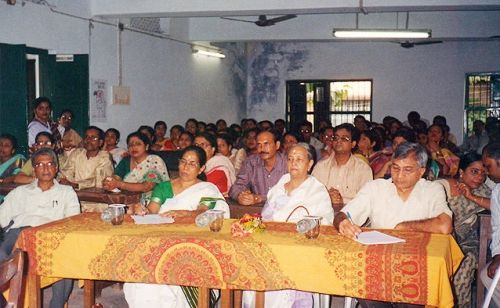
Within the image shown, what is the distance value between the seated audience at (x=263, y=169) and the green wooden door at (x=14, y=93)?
2.98 metres

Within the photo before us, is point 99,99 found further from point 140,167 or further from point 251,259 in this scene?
point 251,259

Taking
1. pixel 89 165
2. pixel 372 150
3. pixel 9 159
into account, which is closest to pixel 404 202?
pixel 372 150

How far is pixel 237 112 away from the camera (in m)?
13.3

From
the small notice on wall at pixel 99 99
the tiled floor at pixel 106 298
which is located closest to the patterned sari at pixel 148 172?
the tiled floor at pixel 106 298

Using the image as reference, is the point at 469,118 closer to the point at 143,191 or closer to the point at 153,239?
the point at 143,191

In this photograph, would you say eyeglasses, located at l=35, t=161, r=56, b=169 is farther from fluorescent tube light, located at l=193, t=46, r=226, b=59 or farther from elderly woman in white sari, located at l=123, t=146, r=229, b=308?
fluorescent tube light, located at l=193, t=46, r=226, b=59

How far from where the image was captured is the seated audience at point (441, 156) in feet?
20.0

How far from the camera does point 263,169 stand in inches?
184

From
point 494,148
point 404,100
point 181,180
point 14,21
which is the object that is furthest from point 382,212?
point 404,100

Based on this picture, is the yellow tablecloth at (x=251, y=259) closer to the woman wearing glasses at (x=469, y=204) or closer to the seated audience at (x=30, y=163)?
the woman wearing glasses at (x=469, y=204)

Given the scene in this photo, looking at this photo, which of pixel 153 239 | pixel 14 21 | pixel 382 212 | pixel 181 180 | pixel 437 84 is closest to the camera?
pixel 153 239

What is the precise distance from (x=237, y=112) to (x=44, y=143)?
7.95 m

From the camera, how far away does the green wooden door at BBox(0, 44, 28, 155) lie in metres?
6.18

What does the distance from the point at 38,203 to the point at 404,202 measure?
97.1 inches
